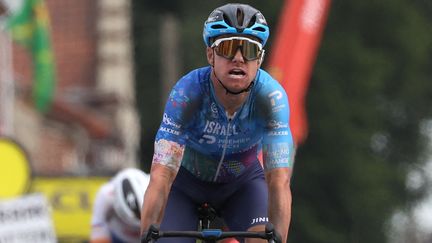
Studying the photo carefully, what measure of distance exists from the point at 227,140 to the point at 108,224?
3136 millimetres

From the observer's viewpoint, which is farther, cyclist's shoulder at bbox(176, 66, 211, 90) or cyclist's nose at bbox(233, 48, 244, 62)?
cyclist's shoulder at bbox(176, 66, 211, 90)

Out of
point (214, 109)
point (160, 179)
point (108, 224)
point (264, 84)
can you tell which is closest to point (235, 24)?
point (264, 84)

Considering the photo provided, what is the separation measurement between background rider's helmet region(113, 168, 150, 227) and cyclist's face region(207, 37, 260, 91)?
2.88 metres

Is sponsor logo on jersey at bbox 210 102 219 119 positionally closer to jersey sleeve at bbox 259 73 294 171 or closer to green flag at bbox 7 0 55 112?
jersey sleeve at bbox 259 73 294 171

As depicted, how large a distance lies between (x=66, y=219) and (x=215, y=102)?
12248 mm

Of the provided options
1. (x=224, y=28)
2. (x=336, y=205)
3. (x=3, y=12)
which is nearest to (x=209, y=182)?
(x=224, y=28)

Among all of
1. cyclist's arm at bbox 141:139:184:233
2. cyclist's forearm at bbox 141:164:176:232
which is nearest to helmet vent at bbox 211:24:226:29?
cyclist's arm at bbox 141:139:184:233

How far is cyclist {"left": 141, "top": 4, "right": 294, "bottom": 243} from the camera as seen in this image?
796cm

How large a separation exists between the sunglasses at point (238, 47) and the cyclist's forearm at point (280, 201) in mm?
700

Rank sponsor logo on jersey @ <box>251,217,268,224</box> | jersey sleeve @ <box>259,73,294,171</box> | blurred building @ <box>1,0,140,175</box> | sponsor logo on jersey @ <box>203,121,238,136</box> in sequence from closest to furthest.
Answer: jersey sleeve @ <box>259,73,294,171</box>
sponsor logo on jersey @ <box>203,121,238,136</box>
sponsor logo on jersey @ <box>251,217,268,224</box>
blurred building @ <box>1,0,140,175</box>

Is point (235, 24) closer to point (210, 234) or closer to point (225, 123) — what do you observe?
point (225, 123)

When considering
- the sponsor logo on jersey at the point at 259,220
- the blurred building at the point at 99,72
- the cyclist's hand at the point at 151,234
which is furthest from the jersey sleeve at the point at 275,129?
the blurred building at the point at 99,72

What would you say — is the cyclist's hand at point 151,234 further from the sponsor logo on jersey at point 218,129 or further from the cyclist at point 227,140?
the sponsor logo on jersey at point 218,129

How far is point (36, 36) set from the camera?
1039 inches
